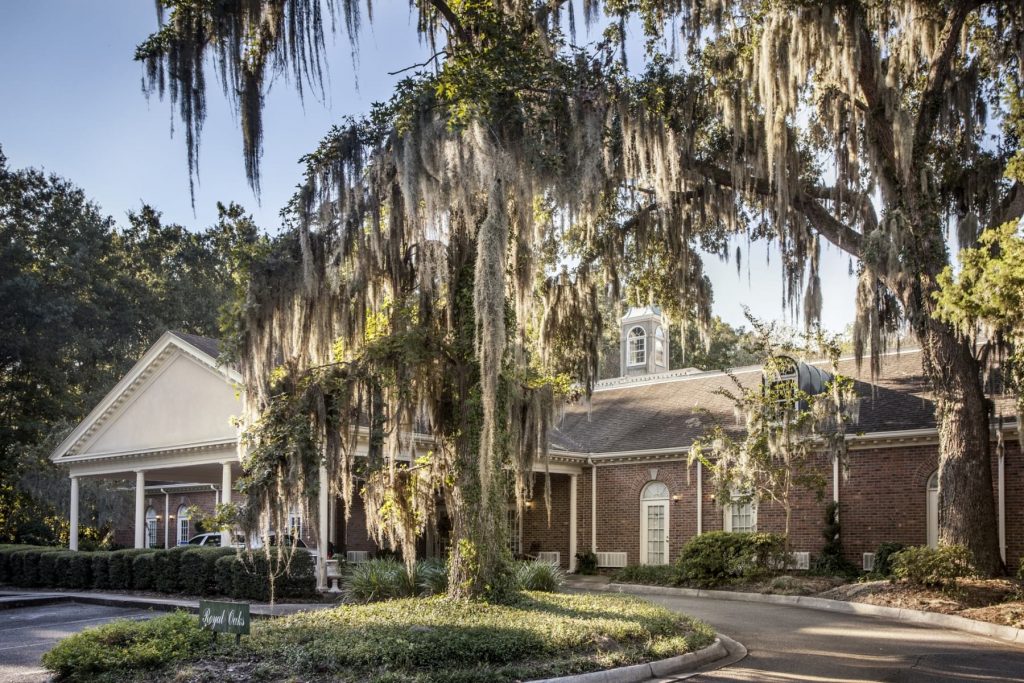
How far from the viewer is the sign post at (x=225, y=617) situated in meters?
8.91

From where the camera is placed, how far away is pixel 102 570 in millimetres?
21312

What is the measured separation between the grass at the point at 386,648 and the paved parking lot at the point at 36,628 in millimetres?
1068

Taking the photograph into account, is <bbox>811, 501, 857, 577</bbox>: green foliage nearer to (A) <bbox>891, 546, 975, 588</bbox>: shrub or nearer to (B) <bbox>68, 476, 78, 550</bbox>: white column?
(A) <bbox>891, 546, 975, 588</bbox>: shrub

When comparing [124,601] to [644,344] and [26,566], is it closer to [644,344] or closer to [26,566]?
[26,566]

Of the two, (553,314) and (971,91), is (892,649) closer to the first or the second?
(553,314)

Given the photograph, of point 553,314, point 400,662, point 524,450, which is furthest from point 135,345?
point 400,662

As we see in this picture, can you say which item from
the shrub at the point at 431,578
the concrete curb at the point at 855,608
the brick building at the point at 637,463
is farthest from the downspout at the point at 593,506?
the shrub at the point at 431,578

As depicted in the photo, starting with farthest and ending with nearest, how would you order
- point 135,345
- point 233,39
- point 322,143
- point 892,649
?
point 135,345 < point 322,143 < point 892,649 < point 233,39

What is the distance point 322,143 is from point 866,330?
9.65m

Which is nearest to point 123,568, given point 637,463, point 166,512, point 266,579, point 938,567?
point 266,579

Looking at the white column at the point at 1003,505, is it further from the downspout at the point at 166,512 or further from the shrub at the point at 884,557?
the downspout at the point at 166,512

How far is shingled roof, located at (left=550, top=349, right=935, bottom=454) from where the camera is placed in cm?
2095

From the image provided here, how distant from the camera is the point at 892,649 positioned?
432 inches

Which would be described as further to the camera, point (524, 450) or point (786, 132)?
point (786, 132)
